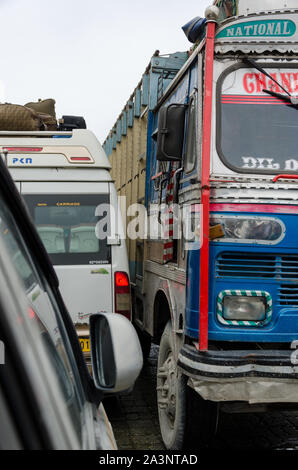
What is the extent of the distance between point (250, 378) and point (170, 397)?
1.14 meters

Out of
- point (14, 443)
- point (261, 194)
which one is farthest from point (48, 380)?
point (261, 194)

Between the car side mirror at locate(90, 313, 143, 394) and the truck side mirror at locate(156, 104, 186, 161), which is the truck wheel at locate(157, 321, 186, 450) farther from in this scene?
the car side mirror at locate(90, 313, 143, 394)

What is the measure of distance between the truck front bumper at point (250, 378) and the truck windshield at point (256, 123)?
1.36m

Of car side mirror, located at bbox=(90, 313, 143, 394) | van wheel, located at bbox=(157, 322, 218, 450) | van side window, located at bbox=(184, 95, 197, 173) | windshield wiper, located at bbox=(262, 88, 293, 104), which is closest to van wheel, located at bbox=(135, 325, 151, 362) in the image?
van wheel, located at bbox=(157, 322, 218, 450)

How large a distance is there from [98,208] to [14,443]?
464 centimetres

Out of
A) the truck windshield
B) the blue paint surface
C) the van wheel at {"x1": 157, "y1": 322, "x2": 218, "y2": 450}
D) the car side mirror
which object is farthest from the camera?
the van wheel at {"x1": 157, "y1": 322, "x2": 218, "y2": 450}

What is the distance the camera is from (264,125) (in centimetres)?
437

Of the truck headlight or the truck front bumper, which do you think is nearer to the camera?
the truck front bumper

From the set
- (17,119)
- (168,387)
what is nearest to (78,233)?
(168,387)

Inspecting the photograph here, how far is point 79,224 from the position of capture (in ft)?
18.5

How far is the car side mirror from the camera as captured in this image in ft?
5.95

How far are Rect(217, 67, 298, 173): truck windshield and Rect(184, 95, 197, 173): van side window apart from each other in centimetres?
30

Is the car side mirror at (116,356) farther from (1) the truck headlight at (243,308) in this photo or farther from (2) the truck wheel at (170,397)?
(2) the truck wheel at (170,397)
